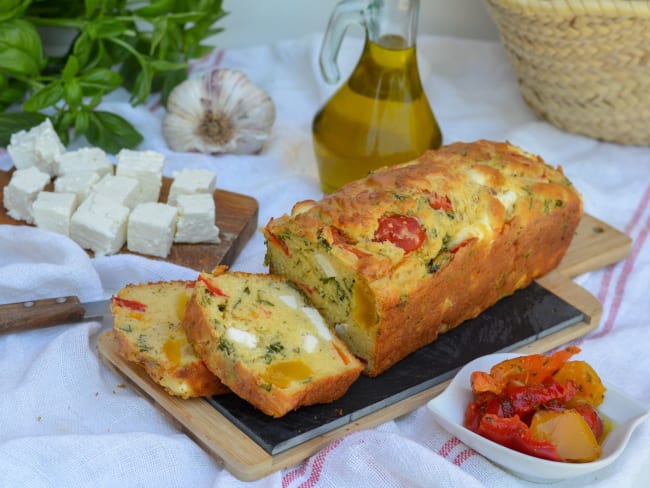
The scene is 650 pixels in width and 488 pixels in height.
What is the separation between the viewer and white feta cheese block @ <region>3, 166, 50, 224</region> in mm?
3225

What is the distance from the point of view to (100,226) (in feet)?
10.1

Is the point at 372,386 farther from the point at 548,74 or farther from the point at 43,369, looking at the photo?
the point at 548,74

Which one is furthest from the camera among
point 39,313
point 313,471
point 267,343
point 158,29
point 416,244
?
point 158,29

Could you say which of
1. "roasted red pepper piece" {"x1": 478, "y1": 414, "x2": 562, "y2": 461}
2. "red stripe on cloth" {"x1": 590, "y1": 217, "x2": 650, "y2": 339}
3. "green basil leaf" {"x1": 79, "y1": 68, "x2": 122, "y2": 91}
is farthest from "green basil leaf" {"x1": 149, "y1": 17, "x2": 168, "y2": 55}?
"roasted red pepper piece" {"x1": 478, "y1": 414, "x2": 562, "y2": 461}

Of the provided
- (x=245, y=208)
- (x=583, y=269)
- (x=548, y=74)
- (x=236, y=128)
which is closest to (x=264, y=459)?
(x=245, y=208)

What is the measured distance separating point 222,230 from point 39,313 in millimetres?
780

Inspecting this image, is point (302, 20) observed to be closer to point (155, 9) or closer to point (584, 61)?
point (155, 9)

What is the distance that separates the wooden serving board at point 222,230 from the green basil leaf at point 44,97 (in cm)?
27

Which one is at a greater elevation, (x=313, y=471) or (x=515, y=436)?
(x=515, y=436)

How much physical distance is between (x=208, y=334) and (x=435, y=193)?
82cm

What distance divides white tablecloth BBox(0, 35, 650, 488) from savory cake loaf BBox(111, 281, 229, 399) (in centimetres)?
14

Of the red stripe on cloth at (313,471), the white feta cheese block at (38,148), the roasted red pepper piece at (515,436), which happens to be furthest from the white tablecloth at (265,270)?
the white feta cheese block at (38,148)

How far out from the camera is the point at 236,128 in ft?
12.6

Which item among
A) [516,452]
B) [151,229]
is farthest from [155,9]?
[516,452]
